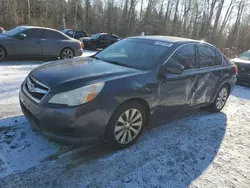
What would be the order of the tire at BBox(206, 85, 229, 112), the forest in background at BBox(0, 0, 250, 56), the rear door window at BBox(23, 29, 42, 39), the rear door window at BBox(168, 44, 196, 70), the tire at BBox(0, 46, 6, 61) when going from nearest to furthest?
1. the rear door window at BBox(168, 44, 196, 70)
2. the tire at BBox(206, 85, 229, 112)
3. the tire at BBox(0, 46, 6, 61)
4. the rear door window at BBox(23, 29, 42, 39)
5. the forest in background at BBox(0, 0, 250, 56)

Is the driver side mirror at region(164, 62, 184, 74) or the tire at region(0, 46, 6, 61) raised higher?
the driver side mirror at region(164, 62, 184, 74)

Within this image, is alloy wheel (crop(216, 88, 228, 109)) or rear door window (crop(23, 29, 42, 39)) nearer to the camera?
alloy wheel (crop(216, 88, 228, 109))

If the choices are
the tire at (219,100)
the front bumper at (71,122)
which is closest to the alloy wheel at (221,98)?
the tire at (219,100)

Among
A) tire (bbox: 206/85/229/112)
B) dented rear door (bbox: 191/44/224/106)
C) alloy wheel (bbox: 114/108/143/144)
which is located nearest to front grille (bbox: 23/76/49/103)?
alloy wheel (bbox: 114/108/143/144)

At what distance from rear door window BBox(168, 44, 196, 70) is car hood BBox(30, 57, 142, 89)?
2.86 feet

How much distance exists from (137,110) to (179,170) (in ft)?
3.19

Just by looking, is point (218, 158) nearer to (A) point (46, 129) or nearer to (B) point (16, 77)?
(A) point (46, 129)

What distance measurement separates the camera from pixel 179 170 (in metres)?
2.90

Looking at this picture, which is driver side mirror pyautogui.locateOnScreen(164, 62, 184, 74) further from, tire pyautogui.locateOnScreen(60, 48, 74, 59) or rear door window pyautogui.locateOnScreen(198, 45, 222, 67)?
tire pyautogui.locateOnScreen(60, 48, 74, 59)

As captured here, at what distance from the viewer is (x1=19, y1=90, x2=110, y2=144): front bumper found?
2.57 m

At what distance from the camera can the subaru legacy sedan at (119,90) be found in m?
2.62

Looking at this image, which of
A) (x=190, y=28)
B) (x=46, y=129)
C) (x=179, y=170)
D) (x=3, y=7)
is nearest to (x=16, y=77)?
(x=46, y=129)

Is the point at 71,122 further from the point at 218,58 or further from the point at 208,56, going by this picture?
the point at 218,58

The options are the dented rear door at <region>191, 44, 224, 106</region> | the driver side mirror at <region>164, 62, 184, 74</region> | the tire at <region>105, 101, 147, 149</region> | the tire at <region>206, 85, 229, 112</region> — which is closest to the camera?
the tire at <region>105, 101, 147, 149</region>
